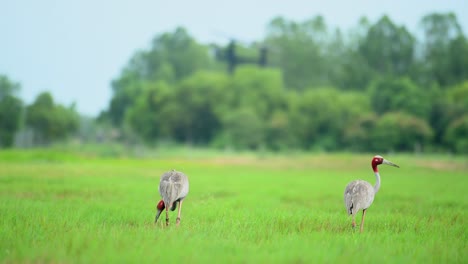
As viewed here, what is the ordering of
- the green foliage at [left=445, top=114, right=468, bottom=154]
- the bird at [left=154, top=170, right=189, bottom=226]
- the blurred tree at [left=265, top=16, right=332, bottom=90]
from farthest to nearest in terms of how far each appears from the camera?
the blurred tree at [left=265, top=16, right=332, bottom=90], the green foliage at [left=445, top=114, right=468, bottom=154], the bird at [left=154, top=170, right=189, bottom=226]

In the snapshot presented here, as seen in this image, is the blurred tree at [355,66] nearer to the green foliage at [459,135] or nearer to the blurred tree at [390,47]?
the blurred tree at [390,47]

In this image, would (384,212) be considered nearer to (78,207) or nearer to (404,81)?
(78,207)

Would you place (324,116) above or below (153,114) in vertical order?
above

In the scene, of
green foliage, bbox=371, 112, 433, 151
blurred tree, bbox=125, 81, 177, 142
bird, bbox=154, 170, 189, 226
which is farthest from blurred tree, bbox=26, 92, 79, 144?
bird, bbox=154, 170, 189, 226

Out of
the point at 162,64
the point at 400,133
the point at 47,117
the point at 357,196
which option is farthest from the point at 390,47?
the point at 357,196

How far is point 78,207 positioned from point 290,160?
35.3 m

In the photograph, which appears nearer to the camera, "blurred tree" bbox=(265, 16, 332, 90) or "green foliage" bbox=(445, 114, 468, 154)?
"green foliage" bbox=(445, 114, 468, 154)

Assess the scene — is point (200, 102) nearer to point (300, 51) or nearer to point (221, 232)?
point (300, 51)

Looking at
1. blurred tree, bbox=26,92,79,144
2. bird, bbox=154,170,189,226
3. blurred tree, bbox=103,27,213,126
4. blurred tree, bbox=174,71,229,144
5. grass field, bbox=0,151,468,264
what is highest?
blurred tree, bbox=103,27,213,126

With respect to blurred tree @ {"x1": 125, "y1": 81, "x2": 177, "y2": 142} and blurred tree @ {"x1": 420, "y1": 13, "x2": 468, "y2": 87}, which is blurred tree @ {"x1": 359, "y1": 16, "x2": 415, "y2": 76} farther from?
blurred tree @ {"x1": 125, "y1": 81, "x2": 177, "y2": 142}

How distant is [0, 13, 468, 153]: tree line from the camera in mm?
61938

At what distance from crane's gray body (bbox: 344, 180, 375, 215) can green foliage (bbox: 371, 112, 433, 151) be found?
162ft

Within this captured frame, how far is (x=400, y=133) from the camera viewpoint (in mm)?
57719

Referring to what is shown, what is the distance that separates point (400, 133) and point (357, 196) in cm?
5029
